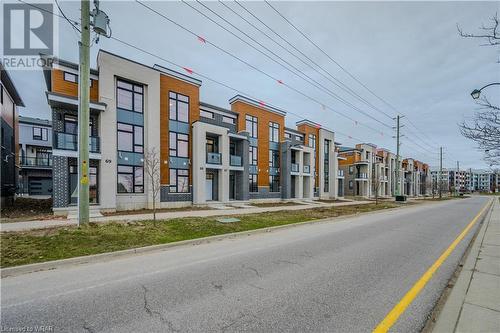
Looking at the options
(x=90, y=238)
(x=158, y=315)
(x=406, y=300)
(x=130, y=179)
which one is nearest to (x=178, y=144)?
(x=130, y=179)

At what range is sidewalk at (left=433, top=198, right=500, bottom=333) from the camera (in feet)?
11.0

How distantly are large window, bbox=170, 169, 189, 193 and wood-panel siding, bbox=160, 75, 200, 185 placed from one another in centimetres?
35

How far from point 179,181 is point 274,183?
1364cm


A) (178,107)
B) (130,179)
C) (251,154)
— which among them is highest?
(178,107)

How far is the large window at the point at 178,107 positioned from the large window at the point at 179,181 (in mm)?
4580

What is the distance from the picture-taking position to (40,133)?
1439 inches

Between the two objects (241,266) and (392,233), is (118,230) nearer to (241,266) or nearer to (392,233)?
(241,266)

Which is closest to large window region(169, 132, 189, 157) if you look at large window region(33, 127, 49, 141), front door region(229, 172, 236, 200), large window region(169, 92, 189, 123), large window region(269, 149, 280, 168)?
large window region(169, 92, 189, 123)

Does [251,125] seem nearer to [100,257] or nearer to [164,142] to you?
[164,142]

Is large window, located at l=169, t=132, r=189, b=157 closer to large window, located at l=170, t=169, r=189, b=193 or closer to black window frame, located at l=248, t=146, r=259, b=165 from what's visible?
large window, located at l=170, t=169, r=189, b=193

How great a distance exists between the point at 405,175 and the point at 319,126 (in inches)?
2043

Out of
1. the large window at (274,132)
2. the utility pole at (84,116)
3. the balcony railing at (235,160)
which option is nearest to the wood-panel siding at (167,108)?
→ the balcony railing at (235,160)

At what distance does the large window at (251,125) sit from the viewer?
94.7ft

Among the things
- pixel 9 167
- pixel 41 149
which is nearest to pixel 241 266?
pixel 9 167
